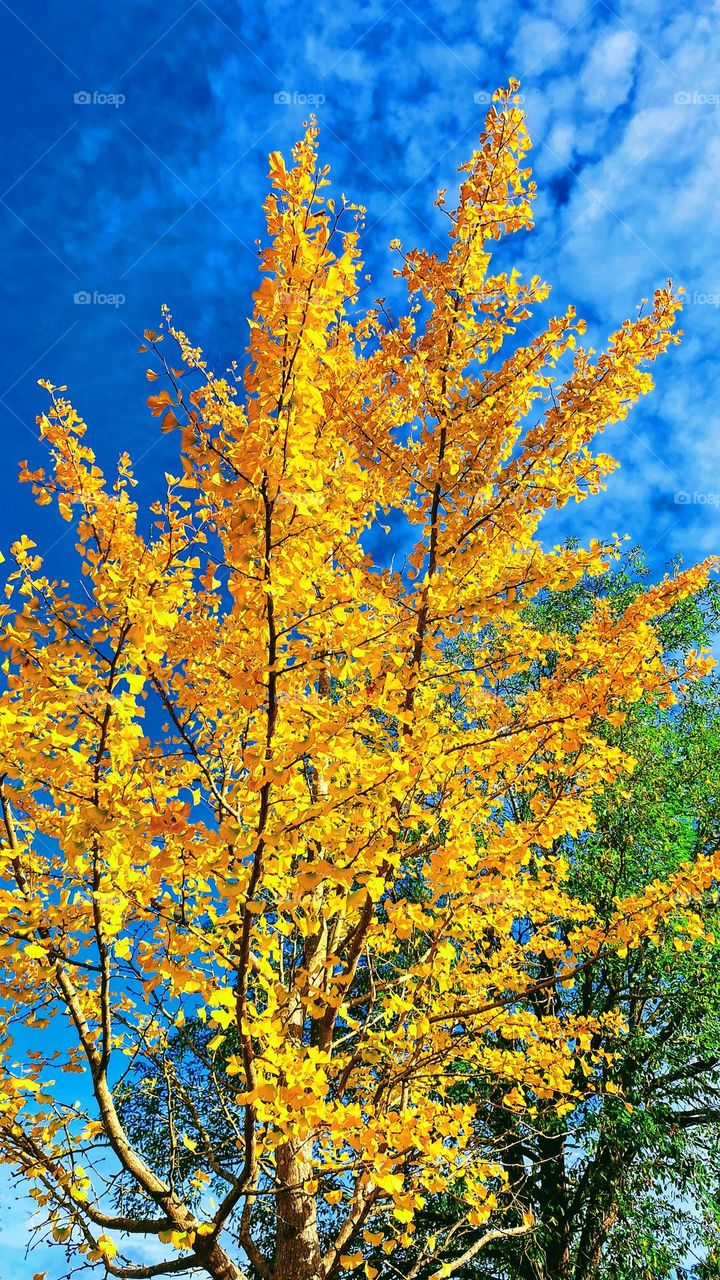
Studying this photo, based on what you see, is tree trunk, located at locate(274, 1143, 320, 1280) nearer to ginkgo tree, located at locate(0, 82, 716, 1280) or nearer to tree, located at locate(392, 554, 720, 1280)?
ginkgo tree, located at locate(0, 82, 716, 1280)

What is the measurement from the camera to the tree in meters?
6.89

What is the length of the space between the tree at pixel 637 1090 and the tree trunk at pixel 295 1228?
2.49 m

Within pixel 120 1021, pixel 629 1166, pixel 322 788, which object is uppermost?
pixel 322 788

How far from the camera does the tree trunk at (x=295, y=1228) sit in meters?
3.96

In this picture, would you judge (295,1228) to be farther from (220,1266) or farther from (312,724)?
(312,724)

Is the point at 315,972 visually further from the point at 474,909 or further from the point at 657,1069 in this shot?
the point at 657,1069

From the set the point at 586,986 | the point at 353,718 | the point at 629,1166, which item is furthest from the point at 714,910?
the point at 353,718

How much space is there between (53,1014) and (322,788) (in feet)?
6.82

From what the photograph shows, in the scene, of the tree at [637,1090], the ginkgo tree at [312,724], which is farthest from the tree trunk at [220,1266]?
the tree at [637,1090]

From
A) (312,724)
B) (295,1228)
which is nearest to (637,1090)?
(295,1228)

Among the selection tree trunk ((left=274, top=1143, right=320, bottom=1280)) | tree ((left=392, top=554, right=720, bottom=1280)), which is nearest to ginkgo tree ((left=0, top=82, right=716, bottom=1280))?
tree trunk ((left=274, top=1143, right=320, bottom=1280))

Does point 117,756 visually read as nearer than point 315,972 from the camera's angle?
Yes

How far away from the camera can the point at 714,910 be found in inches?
300

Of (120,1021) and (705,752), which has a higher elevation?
(705,752)
